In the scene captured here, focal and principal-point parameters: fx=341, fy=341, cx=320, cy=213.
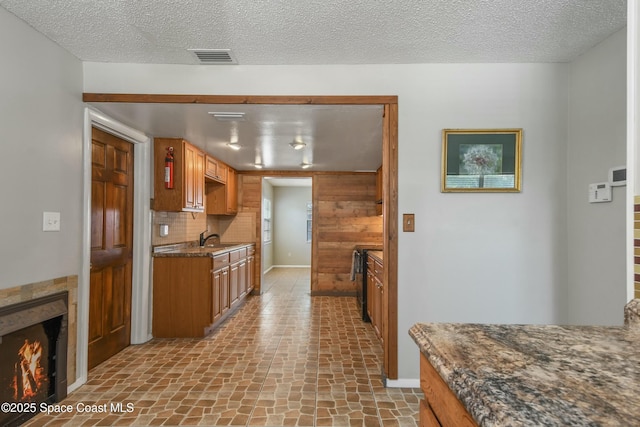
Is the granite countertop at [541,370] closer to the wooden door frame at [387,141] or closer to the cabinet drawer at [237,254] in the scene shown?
the wooden door frame at [387,141]

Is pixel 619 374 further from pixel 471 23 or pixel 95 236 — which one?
pixel 95 236

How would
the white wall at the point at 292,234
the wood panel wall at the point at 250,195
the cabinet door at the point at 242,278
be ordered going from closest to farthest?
the cabinet door at the point at 242,278, the wood panel wall at the point at 250,195, the white wall at the point at 292,234

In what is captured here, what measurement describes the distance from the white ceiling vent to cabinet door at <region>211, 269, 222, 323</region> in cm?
219

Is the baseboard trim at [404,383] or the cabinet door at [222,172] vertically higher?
the cabinet door at [222,172]

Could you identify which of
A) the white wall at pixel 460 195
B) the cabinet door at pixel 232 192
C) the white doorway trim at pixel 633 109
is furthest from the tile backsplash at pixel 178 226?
the white doorway trim at pixel 633 109

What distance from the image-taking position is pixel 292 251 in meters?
9.81

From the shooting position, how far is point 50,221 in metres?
2.23

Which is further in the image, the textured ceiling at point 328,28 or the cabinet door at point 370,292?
the cabinet door at point 370,292

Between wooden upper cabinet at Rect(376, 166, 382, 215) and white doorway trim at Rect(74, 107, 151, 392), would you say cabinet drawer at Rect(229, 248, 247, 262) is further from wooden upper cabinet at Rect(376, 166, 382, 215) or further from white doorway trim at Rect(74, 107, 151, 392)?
wooden upper cabinet at Rect(376, 166, 382, 215)

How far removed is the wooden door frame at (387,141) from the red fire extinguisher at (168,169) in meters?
1.12

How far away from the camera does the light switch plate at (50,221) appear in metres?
2.18

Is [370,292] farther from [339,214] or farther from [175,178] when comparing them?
[175,178]

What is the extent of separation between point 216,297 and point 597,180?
11.7ft

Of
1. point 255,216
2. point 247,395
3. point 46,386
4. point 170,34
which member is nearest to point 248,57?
point 170,34
